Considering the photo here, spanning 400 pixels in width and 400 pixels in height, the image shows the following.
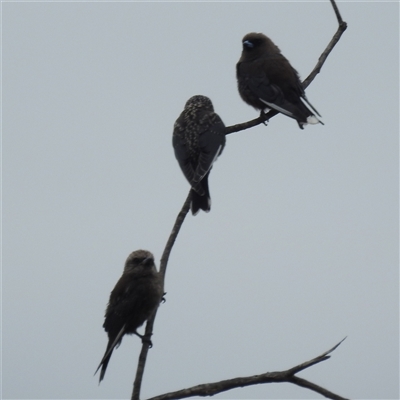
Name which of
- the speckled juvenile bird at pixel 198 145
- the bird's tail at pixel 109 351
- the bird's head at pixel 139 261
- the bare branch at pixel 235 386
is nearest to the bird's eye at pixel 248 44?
the speckled juvenile bird at pixel 198 145

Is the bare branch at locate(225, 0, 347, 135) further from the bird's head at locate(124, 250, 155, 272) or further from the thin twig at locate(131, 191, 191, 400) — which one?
the thin twig at locate(131, 191, 191, 400)

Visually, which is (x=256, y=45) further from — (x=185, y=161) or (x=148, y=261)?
(x=148, y=261)

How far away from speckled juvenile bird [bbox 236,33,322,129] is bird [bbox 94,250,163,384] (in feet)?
7.61

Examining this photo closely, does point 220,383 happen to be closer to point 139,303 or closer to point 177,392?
point 177,392

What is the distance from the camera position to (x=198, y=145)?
7.80 meters

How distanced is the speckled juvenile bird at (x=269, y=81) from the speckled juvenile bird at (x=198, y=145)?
23.4 inches

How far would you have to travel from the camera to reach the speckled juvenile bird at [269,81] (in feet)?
27.7

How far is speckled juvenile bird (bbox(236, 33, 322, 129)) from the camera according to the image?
843 cm

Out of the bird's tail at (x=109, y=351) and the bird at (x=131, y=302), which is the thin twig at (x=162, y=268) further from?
the bird at (x=131, y=302)

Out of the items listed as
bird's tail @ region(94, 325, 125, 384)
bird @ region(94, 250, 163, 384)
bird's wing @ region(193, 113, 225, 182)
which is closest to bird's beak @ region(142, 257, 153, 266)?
bird @ region(94, 250, 163, 384)

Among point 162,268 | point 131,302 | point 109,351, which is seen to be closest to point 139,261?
point 131,302

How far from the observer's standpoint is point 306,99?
28.2 feet

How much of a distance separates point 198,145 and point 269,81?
172 centimetres

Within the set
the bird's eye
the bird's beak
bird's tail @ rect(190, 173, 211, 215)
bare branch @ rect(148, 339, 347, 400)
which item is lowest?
bare branch @ rect(148, 339, 347, 400)
